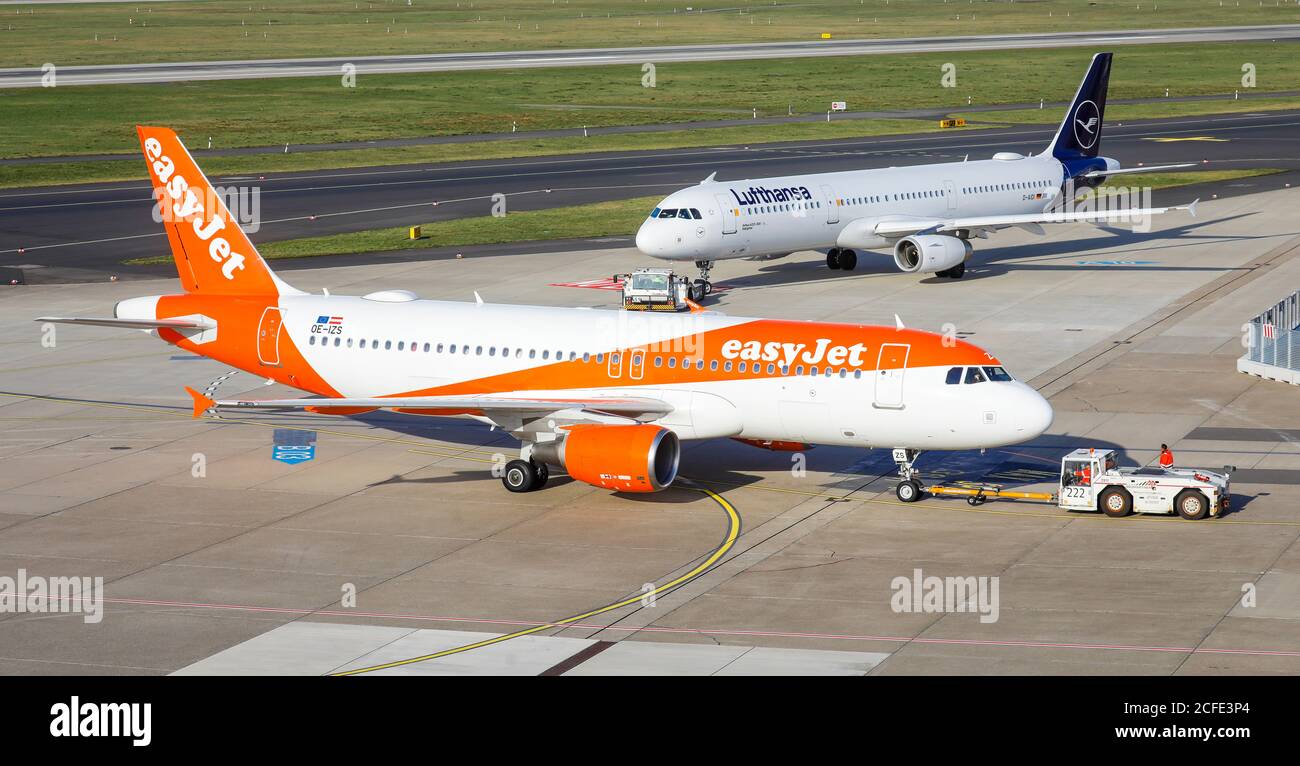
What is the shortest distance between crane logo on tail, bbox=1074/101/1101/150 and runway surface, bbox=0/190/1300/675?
75.0ft

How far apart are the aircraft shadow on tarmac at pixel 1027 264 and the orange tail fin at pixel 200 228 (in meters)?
28.4

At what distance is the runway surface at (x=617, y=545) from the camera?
27703 millimetres

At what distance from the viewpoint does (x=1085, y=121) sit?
7600 cm

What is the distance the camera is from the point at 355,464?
41375 mm

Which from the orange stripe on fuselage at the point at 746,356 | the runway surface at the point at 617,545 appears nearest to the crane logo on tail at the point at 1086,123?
the runway surface at the point at 617,545

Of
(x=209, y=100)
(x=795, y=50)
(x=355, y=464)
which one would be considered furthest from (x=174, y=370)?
(x=795, y=50)

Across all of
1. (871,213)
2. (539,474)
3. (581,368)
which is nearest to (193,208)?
(581,368)

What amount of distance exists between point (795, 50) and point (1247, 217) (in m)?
109

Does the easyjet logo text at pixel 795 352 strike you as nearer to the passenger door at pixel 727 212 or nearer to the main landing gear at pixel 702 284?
the passenger door at pixel 727 212

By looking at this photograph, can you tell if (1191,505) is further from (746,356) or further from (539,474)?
(539,474)

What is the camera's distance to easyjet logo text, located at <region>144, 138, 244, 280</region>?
42531mm

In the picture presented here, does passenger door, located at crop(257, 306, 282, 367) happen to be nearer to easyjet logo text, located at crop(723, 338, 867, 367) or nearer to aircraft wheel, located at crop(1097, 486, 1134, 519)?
easyjet logo text, located at crop(723, 338, 867, 367)

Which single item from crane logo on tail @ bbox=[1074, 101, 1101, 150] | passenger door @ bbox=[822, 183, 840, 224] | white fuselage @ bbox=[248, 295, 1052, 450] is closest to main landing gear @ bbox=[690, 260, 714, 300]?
passenger door @ bbox=[822, 183, 840, 224]
